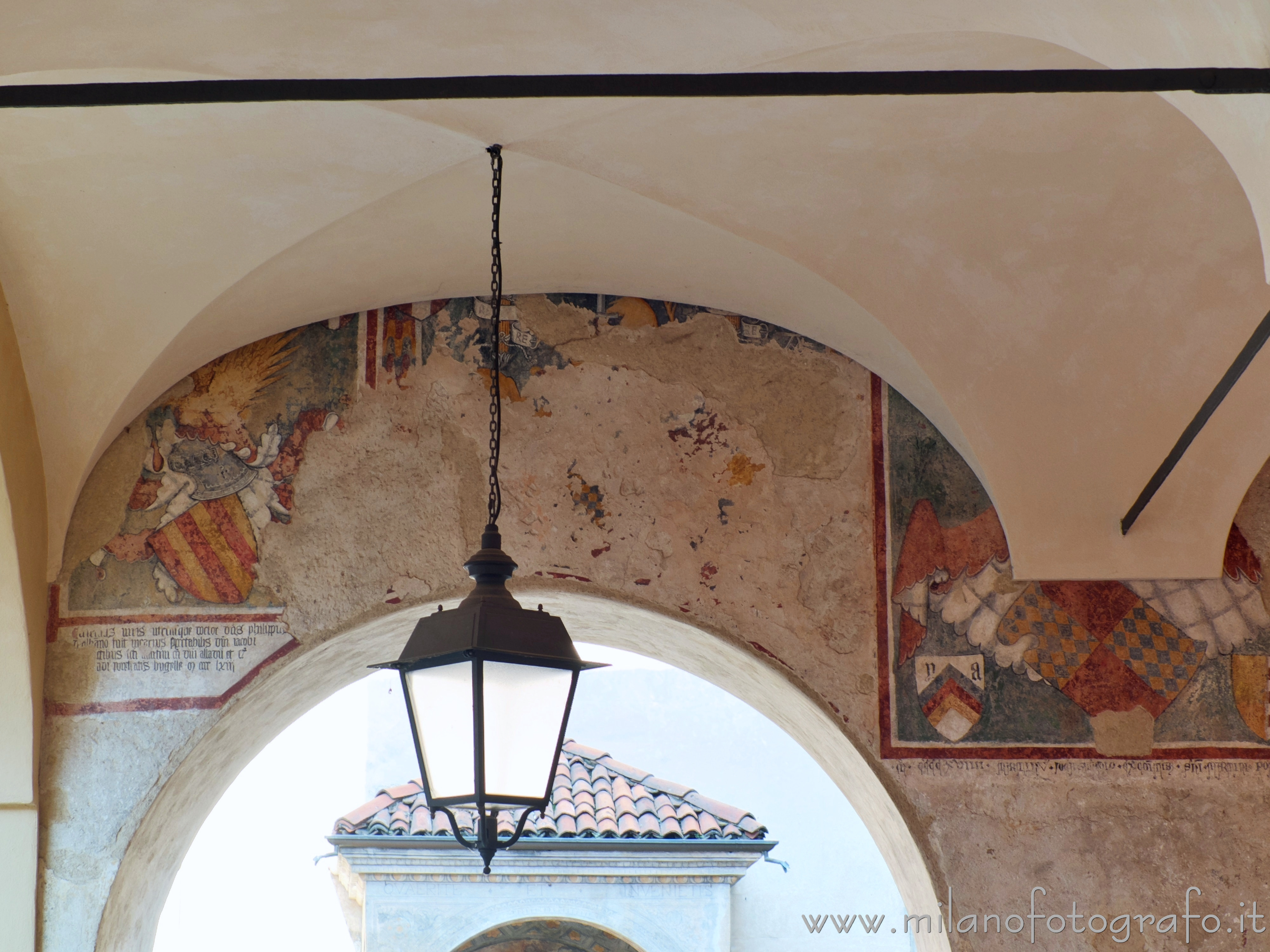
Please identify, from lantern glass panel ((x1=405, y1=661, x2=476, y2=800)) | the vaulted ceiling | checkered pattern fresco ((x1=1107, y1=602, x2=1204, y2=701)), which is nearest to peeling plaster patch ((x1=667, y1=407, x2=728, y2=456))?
the vaulted ceiling

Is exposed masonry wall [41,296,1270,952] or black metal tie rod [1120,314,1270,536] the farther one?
exposed masonry wall [41,296,1270,952]

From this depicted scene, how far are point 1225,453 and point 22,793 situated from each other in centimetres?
474

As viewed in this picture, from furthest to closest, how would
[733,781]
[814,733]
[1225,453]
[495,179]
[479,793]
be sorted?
[733,781] < [814,733] < [1225,453] < [495,179] < [479,793]

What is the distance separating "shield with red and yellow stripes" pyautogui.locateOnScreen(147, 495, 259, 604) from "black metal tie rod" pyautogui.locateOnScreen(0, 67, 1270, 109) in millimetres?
2730

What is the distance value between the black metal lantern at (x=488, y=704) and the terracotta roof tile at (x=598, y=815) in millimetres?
5300

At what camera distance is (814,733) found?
5.12 metres

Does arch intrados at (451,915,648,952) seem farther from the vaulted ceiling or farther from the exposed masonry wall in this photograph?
the vaulted ceiling

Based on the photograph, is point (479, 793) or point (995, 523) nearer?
point (479, 793)

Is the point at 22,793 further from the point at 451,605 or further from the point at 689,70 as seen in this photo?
the point at 689,70

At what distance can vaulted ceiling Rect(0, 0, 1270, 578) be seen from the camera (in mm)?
3443

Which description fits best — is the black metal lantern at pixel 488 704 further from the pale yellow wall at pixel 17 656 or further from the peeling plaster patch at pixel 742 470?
the pale yellow wall at pixel 17 656

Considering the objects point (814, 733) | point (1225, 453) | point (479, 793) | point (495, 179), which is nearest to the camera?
point (479, 793)

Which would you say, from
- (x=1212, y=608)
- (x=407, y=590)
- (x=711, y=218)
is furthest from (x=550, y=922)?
(x=711, y=218)

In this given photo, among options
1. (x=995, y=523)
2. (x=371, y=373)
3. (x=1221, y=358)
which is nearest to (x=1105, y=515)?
(x=995, y=523)
